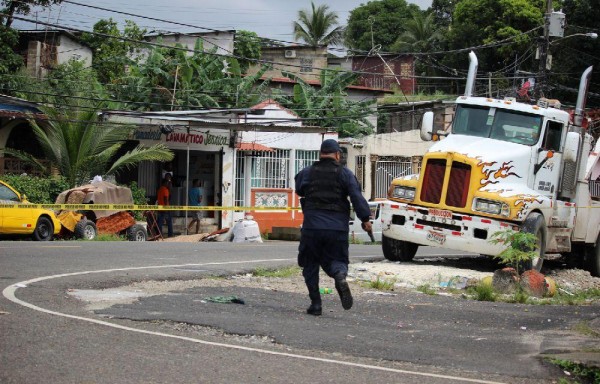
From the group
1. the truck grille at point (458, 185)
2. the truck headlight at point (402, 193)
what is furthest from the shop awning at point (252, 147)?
the truck grille at point (458, 185)

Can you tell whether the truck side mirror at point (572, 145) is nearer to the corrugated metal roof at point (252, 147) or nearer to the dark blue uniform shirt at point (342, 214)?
the dark blue uniform shirt at point (342, 214)

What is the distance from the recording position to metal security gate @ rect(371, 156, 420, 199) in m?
41.3

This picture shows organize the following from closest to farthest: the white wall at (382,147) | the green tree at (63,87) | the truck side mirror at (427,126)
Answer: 1. the truck side mirror at (427,126)
2. the green tree at (63,87)
3. the white wall at (382,147)

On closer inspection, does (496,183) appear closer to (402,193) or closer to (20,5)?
(402,193)

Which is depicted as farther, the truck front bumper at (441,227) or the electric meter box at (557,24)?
the electric meter box at (557,24)

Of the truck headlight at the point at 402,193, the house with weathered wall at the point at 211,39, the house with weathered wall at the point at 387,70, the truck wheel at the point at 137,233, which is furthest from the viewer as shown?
the house with weathered wall at the point at 387,70

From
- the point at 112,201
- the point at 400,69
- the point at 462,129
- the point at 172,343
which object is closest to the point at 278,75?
the point at 400,69

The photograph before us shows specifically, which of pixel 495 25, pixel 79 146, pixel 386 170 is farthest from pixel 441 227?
pixel 495 25

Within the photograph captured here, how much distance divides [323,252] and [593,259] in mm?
10916

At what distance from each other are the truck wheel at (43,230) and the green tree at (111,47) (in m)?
21.6

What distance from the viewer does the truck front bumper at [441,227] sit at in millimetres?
15445

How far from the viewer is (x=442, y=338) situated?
8438mm

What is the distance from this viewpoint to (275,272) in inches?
567

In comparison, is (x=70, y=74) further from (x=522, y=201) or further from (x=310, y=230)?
(x=310, y=230)
